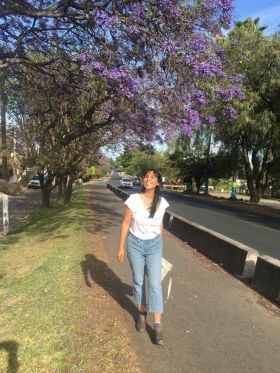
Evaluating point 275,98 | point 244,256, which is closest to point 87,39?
point 244,256

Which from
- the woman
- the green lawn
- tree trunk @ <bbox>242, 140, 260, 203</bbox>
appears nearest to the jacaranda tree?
the green lawn

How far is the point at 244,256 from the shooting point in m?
8.43

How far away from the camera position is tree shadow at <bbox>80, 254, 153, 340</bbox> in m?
6.45

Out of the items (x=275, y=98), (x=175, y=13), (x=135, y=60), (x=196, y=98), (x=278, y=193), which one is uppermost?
(x=275, y=98)

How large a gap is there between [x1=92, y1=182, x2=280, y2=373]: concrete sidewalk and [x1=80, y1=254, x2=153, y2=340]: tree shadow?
22mm

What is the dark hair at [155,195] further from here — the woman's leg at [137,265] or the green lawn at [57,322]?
the green lawn at [57,322]

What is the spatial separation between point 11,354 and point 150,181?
231 centimetres

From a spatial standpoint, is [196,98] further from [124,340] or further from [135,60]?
[124,340]

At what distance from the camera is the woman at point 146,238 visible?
5422mm

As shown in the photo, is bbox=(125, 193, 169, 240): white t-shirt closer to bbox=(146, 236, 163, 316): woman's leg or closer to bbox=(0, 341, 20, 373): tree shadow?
bbox=(146, 236, 163, 316): woman's leg

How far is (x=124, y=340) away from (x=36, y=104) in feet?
→ 42.4

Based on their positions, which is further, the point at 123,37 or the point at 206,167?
the point at 206,167

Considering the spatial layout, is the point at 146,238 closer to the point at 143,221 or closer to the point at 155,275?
the point at 143,221

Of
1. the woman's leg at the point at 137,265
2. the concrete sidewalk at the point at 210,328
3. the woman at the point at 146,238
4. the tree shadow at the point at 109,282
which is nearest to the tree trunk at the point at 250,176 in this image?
the tree shadow at the point at 109,282
